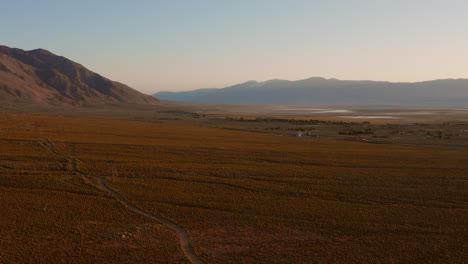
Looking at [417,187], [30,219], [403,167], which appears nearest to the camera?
[30,219]

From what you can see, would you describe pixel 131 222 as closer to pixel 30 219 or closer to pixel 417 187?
pixel 30 219

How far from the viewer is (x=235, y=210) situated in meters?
13.8

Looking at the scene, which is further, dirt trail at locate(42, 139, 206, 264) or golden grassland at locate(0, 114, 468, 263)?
golden grassland at locate(0, 114, 468, 263)

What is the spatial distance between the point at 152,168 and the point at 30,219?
9007 millimetres

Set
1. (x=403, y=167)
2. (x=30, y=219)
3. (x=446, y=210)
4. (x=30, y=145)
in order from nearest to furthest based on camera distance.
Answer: (x=30, y=219)
(x=446, y=210)
(x=403, y=167)
(x=30, y=145)

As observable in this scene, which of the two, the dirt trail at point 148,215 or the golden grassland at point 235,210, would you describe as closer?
the dirt trail at point 148,215

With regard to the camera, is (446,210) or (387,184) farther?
(387,184)

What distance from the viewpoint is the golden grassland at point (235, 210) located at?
10.2 m

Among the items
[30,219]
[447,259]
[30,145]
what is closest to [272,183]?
[447,259]

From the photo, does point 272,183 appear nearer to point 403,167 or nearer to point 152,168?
point 152,168

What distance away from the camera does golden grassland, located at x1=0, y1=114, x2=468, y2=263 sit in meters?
10.2

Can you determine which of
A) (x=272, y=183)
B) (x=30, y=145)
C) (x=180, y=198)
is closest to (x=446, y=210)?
(x=272, y=183)

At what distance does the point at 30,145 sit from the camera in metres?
27.0

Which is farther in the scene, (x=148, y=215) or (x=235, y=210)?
(x=235, y=210)
